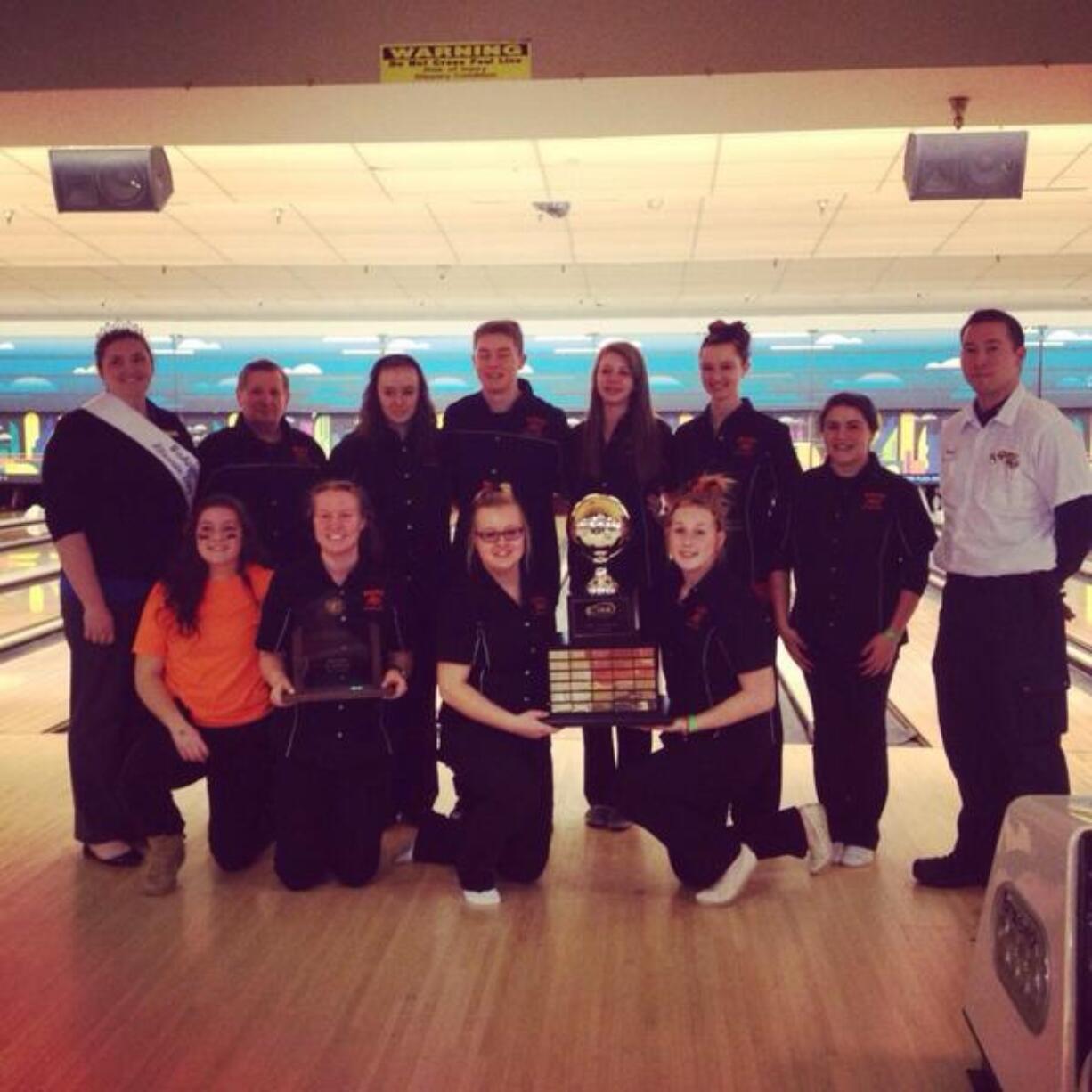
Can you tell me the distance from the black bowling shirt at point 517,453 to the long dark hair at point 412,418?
3.4 inches

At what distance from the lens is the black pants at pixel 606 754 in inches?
127

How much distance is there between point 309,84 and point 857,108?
56.2 inches

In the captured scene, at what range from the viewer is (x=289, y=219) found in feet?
22.2

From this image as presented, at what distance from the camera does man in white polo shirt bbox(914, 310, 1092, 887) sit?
2.71 m

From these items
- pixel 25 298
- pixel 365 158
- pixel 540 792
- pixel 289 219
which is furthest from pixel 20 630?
pixel 540 792

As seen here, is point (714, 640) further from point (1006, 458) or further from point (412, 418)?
point (412, 418)

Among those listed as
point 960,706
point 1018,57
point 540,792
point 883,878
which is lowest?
point 883,878

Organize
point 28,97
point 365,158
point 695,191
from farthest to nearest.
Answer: point 695,191
point 365,158
point 28,97

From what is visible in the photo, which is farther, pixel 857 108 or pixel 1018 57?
pixel 857 108

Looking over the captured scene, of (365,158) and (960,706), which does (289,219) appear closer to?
(365,158)

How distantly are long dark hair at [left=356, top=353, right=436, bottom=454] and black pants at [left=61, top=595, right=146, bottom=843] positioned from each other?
67 centimetres

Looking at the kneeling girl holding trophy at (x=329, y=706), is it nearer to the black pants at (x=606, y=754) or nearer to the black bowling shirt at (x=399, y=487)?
the black bowling shirt at (x=399, y=487)

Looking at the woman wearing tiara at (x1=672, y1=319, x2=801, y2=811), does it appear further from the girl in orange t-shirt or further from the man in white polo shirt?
the girl in orange t-shirt

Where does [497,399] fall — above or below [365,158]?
below
